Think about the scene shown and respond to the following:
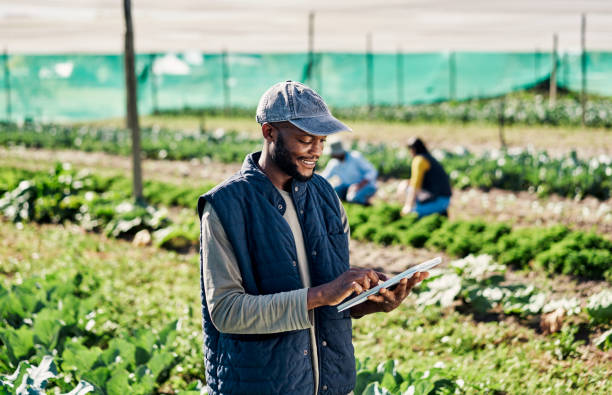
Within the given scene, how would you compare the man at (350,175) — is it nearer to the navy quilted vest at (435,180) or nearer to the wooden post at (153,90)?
the navy quilted vest at (435,180)

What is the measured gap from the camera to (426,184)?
7055 millimetres

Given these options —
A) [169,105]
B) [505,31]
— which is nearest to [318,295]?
[505,31]

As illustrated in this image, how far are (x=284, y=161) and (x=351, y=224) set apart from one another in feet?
18.3

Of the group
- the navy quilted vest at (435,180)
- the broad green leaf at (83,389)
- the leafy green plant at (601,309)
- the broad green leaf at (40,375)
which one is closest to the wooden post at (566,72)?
the navy quilted vest at (435,180)

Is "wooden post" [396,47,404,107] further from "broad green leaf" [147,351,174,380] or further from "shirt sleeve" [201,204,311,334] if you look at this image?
"shirt sleeve" [201,204,311,334]

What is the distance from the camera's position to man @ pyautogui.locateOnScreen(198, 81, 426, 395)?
1888 millimetres

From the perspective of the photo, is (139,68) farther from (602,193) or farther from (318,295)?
(318,295)

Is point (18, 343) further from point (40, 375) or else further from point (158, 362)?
point (158, 362)

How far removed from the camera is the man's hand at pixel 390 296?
191 cm

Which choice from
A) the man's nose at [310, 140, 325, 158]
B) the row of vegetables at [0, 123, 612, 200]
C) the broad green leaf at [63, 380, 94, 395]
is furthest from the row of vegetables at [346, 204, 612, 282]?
the man's nose at [310, 140, 325, 158]

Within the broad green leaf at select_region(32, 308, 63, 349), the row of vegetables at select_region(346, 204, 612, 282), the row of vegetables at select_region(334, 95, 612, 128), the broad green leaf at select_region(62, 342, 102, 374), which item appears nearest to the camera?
the broad green leaf at select_region(62, 342, 102, 374)

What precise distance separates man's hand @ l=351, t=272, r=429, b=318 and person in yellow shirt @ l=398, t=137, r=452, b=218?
15.6ft

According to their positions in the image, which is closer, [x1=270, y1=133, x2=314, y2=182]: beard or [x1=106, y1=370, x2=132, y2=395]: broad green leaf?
[x1=270, y1=133, x2=314, y2=182]: beard

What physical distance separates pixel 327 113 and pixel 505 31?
46.2 feet
